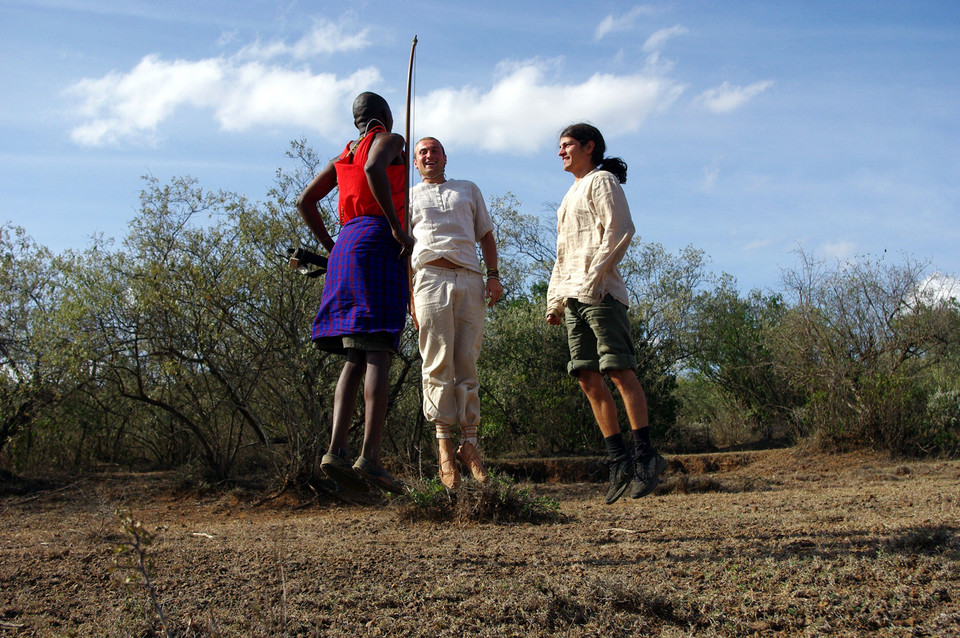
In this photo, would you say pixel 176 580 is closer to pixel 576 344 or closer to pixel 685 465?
pixel 576 344

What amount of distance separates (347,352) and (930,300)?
31.6 ft

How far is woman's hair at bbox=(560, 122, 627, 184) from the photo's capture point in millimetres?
4305

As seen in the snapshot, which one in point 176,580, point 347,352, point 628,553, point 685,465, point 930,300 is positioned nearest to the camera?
point 176,580

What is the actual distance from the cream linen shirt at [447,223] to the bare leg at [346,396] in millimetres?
667

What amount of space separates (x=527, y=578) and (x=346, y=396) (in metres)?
1.60

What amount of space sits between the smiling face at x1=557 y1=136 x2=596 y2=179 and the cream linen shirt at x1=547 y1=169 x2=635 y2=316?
0.08 m

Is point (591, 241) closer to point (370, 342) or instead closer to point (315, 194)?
point (370, 342)

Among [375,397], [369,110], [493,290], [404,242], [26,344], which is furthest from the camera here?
[26,344]

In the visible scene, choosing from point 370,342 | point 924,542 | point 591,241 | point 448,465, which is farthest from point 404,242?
point 924,542

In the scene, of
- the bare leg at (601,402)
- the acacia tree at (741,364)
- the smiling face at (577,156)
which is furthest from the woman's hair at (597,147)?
the acacia tree at (741,364)

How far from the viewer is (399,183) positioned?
156 inches

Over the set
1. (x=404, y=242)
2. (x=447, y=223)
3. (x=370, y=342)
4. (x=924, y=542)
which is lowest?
(x=924, y=542)

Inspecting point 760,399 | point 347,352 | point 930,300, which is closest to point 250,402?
point 347,352

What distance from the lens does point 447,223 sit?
4.09 meters
